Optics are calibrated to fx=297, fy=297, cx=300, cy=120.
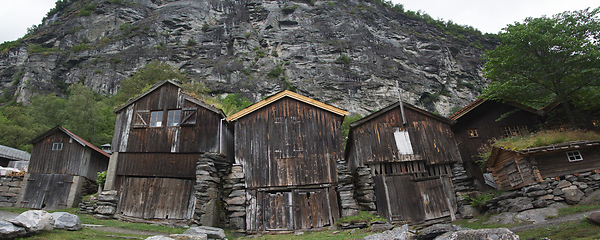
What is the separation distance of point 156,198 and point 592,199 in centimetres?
2139

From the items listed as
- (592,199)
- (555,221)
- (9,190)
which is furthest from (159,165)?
(592,199)

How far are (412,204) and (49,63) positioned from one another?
7934 centimetres

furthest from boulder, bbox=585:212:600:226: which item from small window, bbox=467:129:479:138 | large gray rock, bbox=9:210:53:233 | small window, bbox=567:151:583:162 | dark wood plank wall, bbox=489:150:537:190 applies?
large gray rock, bbox=9:210:53:233

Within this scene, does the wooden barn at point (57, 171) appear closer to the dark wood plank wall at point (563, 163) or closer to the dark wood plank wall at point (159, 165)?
the dark wood plank wall at point (159, 165)

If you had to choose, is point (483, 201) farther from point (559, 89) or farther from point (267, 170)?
point (267, 170)

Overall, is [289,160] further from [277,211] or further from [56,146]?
[56,146]

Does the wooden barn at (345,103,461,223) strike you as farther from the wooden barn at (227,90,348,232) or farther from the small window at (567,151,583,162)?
the small window at (567,151,583,162)

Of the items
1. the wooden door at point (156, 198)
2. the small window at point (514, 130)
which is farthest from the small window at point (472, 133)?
the wooden door at point (156, 198)

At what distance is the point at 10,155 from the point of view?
26.3 meters

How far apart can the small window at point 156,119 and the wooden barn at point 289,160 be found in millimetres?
4441

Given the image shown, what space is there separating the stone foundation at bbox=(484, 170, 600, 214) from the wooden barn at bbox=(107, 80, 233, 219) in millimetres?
15764

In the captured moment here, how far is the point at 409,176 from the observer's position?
Result: 17.2 m

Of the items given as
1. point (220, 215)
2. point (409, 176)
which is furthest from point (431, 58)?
point (220, 215)

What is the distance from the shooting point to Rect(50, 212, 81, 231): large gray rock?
34.3ft
